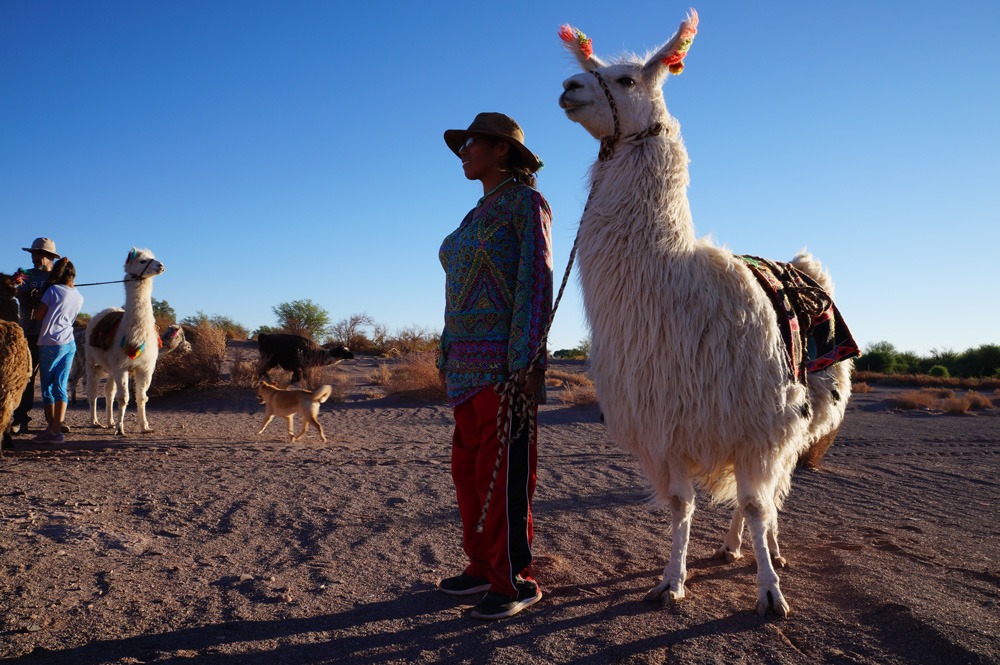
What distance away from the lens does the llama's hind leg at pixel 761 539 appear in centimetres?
315

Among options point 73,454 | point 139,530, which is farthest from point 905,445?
point 73,454

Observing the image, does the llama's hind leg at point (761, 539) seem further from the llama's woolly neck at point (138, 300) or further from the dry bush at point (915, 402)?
the dry bush at point (915, 402)

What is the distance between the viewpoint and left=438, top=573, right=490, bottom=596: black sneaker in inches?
135

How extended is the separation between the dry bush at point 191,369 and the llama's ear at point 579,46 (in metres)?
11.5

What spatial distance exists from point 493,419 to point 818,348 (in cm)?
213

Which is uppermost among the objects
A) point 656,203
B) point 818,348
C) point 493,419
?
point 656,203

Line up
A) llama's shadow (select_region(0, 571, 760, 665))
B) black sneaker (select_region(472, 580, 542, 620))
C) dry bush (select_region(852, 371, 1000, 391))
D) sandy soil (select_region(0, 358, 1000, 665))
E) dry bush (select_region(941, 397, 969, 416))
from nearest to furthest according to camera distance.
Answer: llama's shadow (select_region(0, 571, 760, 665)) < sandy soil (select_region(0, 358, 1000, 665)) < black sneaker (select_region(472, 580, 542, 620)) < dry bush (select_region(941, 397, 969, 416)) < dry bush (select_region(852, 371, 1000, 391))

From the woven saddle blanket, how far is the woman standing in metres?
6.92

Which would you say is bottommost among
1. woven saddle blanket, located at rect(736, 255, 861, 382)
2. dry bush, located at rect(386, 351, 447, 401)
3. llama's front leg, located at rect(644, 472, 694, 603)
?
llama's front leg, located at rect(644, 472, 694, 603)

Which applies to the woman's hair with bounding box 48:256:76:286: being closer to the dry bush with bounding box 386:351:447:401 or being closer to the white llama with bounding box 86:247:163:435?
the white llama with bounding box 86:247:163:435

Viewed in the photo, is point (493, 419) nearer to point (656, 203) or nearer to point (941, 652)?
point (656, 203)

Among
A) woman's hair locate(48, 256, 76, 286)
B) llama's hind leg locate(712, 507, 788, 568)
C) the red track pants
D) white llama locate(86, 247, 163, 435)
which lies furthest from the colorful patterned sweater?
white llama locate(86, 247, 163, 435)

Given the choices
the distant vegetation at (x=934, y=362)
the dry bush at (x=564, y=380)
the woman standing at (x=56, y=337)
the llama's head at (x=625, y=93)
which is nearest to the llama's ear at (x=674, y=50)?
the llama's head at (x=625, y=93)

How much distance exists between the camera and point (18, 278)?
25.6 feet
